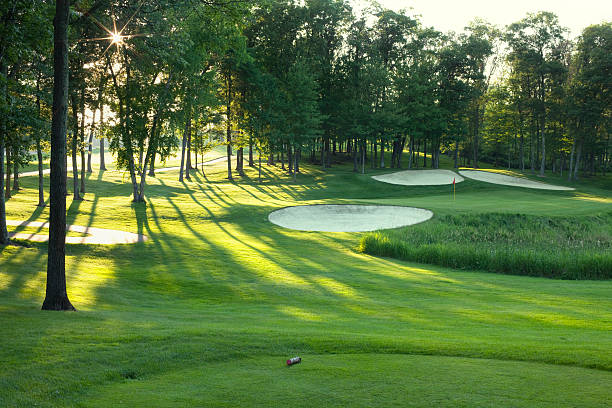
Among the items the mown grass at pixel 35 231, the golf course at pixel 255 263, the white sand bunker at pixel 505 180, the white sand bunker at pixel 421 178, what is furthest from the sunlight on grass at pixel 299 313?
the white sand bunker at pixel 505 180

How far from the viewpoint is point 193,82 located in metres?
29.4

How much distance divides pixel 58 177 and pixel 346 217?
1916 cm

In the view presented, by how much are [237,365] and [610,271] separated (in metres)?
14.8

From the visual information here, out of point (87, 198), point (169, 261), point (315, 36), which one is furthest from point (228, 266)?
point (315, 36)

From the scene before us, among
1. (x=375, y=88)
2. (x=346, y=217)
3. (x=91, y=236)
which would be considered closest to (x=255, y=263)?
(x=91, y=236)

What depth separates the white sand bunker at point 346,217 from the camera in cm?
2414

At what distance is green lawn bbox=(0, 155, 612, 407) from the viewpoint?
497 centimetres

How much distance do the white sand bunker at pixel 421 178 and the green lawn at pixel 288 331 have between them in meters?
25.5

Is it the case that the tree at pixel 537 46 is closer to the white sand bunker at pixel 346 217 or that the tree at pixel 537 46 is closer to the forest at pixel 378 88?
the forest at pixel 378 88

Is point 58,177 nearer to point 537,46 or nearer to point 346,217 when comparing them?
point 346,217

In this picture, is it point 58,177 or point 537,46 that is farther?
point 537,46

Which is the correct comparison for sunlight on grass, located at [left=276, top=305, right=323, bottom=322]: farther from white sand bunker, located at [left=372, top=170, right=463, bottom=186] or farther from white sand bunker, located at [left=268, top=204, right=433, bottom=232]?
white sand bunker, located at [left=372, top=170, right=463, bottom=186]

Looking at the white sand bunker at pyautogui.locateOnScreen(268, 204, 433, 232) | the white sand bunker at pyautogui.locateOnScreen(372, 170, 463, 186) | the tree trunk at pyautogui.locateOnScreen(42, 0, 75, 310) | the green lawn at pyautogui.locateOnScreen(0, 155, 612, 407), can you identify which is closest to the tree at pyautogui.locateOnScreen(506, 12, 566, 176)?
the white sand bunker at pyautogui.locateOnScreen(372, 170, 463, 186)

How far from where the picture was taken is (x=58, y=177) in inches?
355
